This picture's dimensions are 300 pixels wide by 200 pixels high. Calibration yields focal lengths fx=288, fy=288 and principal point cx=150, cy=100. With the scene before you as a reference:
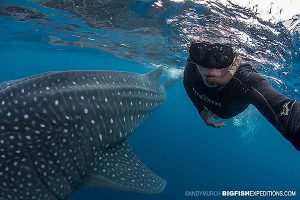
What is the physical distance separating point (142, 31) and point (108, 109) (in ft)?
38.3

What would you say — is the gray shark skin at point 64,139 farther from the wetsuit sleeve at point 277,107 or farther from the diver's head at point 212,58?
the wetsuit sleeve at point 277,107

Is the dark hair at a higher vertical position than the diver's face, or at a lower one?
higher

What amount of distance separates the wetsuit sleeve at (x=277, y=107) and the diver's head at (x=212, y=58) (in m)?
0.60

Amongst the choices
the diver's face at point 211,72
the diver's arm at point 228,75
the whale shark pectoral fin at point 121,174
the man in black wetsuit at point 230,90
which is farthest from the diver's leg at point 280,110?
the whale shark pectoral fin at point 121,174

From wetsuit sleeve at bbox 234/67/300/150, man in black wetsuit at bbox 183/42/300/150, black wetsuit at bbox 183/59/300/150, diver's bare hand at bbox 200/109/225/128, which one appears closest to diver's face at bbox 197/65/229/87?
man in black wetsuit at bbox 183/42/300/150

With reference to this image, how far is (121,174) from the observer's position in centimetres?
591

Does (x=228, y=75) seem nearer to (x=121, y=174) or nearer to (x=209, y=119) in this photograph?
(x=209, y=119)

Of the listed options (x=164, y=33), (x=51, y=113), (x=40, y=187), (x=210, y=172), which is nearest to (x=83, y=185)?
(x=40, y=187)

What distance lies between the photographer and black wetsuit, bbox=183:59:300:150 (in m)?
2.50

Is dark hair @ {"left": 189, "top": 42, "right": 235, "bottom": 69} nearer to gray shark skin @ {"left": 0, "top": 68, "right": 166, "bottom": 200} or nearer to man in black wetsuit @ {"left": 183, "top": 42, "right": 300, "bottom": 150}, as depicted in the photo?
man in black wetsuit @ {"left": 183, "top": 42, "right": 300, "bottom": 150}

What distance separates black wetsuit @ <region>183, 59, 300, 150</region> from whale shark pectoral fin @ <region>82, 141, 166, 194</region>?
208 cm

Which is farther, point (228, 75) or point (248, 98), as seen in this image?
point (228, 75)

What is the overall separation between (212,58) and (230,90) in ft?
1.74

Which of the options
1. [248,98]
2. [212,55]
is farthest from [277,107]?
[212,55]
